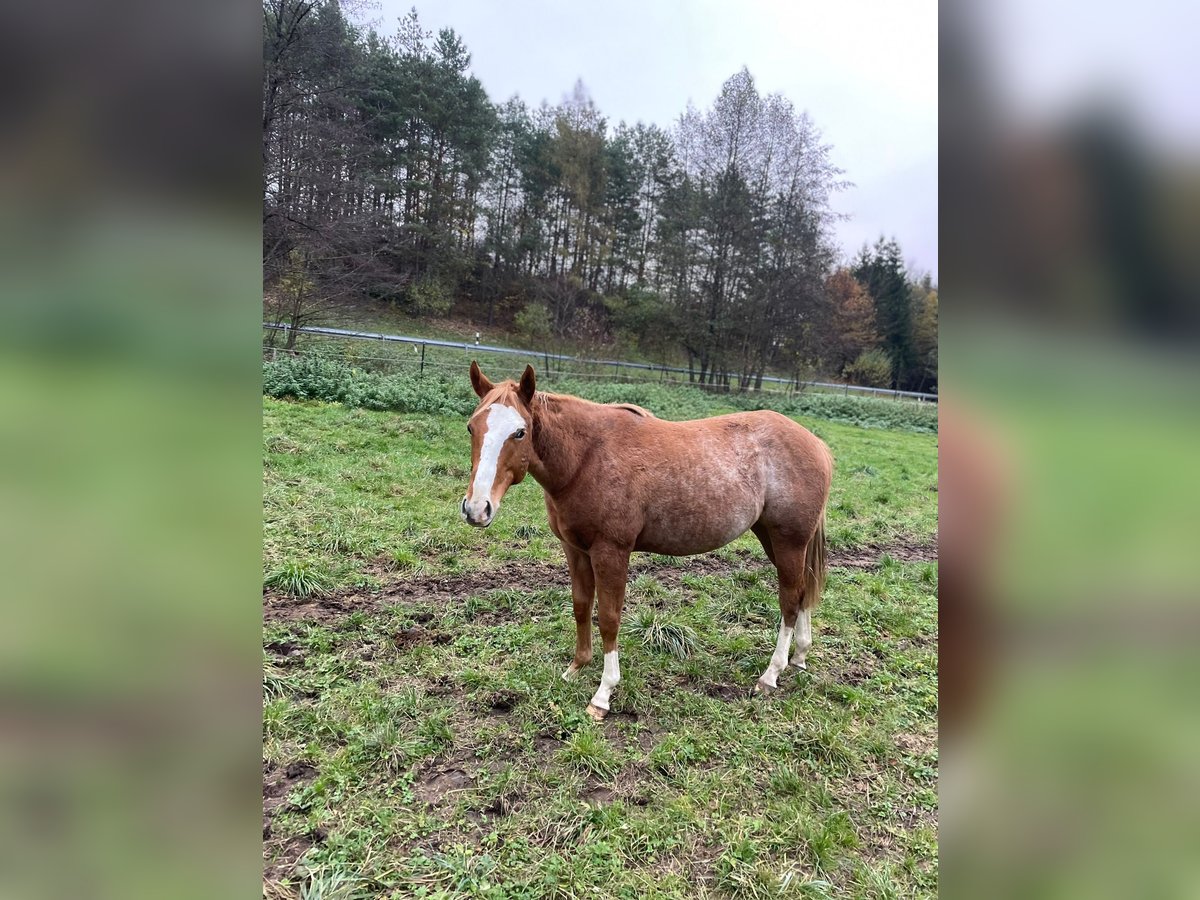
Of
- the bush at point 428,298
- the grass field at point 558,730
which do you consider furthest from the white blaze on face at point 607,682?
the bush at point 428,298

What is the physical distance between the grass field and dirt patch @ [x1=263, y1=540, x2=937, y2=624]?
1.0 inches

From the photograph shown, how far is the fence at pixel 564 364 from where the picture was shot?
33.2ft

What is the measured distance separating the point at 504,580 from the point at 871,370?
1971 cm

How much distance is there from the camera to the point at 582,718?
294cm

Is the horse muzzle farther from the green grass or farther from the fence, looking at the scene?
the fence

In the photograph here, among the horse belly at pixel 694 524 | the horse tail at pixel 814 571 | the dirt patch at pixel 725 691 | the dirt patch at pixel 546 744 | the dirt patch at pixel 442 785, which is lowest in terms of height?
the dirt patch at pixel 442 785

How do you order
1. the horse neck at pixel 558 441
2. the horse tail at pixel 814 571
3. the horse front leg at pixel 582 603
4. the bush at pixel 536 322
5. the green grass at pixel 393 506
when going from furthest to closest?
the bush at pixel 536 322, the green grass at pixel 393 506, the horse tail at pixel 814 571, the horse front leg at pixel 582 603, the horse neck at pixel 558 441

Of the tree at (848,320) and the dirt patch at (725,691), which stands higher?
the tree at (848,320)

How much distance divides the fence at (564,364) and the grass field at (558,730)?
10.6 ft
